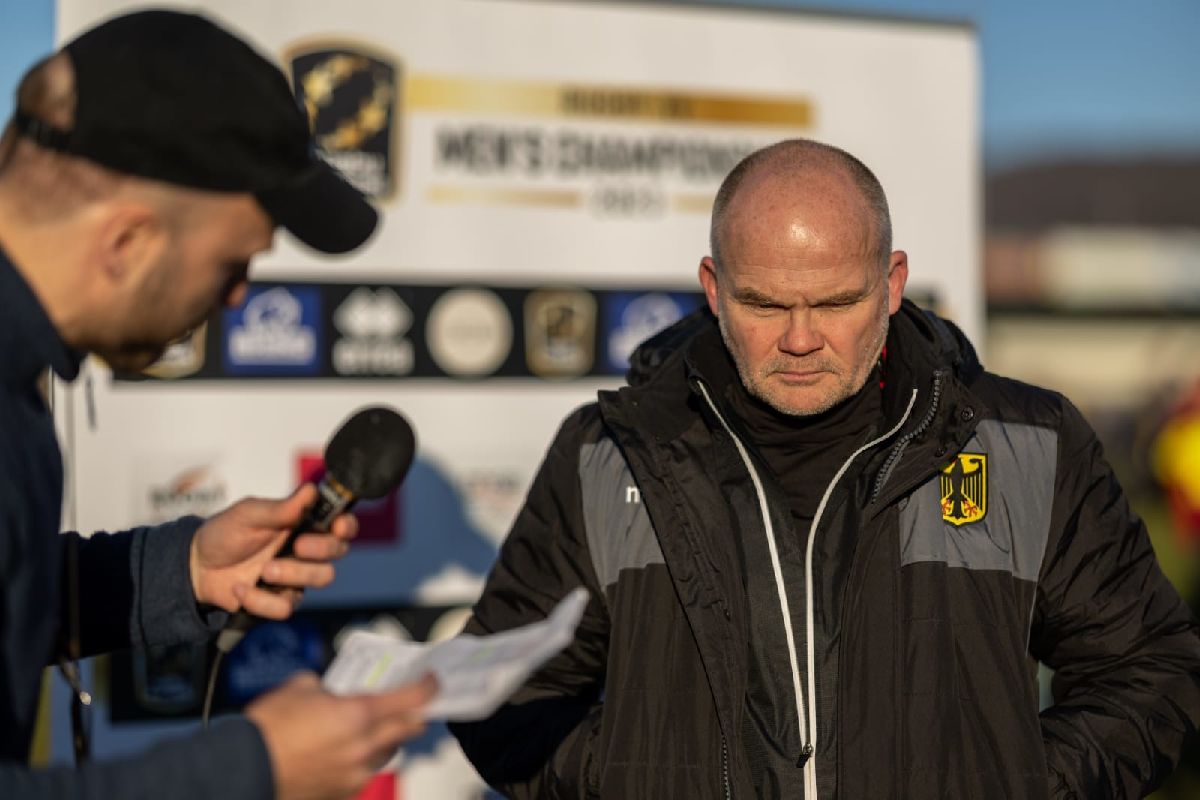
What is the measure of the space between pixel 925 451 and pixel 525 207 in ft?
5.62

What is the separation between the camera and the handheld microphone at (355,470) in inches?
71.1

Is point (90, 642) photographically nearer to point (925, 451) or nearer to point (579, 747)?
point (579, 747)

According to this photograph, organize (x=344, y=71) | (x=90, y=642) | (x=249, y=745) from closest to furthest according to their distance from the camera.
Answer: (x=249, y=745) < (x=90, y=642) < (x=344, y=71)

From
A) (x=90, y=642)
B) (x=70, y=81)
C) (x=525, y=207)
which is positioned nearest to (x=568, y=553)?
(x=90, y=642)

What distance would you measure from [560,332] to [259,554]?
5.89 feet

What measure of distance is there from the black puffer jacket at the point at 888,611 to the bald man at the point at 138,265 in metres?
0.79

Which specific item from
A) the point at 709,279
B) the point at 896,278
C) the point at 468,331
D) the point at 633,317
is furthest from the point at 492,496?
the point at 896,278

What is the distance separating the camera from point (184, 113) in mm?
1341

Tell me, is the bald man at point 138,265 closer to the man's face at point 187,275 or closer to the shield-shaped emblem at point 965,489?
the man's face at point 187,275

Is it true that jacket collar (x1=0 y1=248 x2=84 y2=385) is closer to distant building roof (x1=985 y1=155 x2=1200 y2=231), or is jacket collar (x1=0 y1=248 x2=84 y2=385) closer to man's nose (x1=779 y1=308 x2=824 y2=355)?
man's nose (x1=779 y1=308 x2=824 y2=355)

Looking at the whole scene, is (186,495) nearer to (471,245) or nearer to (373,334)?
(373,334)

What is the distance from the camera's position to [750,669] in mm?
1975

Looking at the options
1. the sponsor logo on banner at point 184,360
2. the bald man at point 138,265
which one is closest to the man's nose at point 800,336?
the bald man at point 138,265

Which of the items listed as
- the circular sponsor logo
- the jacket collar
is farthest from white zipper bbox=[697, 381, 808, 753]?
the circular sponsor logo
